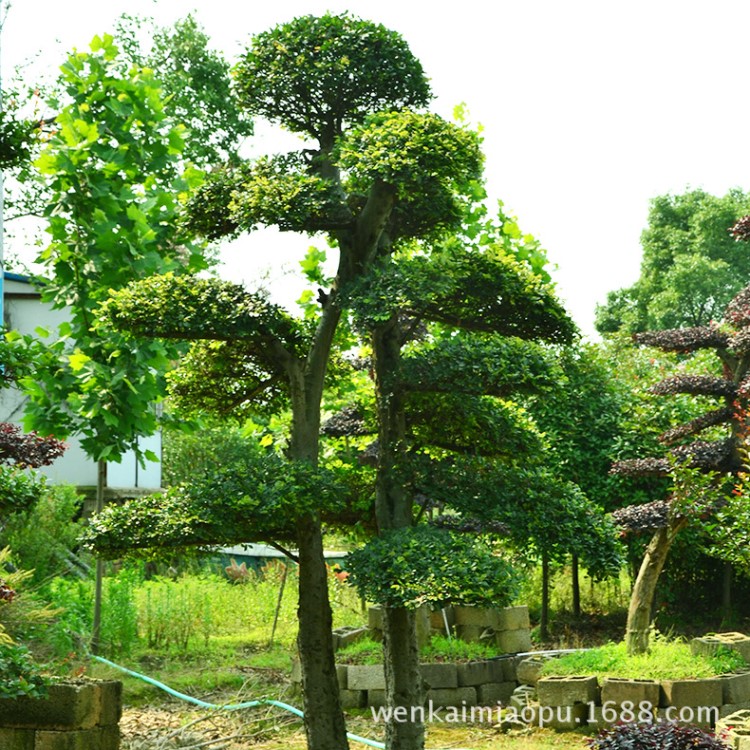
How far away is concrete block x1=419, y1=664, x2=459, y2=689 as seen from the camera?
32.1 feet

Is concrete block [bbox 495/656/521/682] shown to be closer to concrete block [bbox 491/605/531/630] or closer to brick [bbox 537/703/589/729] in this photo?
concrete block [bbox 491/605/531/630]

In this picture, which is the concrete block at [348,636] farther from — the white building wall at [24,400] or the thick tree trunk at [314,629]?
the white building wall at [24,400]

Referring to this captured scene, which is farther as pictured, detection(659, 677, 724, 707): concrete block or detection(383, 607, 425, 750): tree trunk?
detection(659, 677, 724, 707): concrete block

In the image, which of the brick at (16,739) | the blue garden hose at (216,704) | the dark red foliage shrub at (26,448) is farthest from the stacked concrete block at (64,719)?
the blue garden hose at (216,704)

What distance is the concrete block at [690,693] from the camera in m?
8.58

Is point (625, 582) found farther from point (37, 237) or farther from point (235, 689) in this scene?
point (37, 237)

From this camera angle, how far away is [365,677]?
960cm

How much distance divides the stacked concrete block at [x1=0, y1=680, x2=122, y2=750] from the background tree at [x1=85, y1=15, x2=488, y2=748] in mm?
1281

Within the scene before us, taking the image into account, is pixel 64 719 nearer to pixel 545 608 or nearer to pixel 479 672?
pixel 479 672

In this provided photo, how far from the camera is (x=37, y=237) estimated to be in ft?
61.3

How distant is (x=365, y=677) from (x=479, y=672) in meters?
1.18

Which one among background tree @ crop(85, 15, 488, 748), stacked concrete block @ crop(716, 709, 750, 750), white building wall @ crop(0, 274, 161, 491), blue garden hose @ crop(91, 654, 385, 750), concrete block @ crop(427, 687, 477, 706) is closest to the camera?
stacked concrete block @ crop(716, 709, 750, 750)

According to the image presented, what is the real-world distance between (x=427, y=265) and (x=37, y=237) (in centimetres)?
1400

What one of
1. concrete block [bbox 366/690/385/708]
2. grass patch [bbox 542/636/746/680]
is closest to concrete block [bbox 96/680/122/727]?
concrete block [bbox 366/690/385/708]
